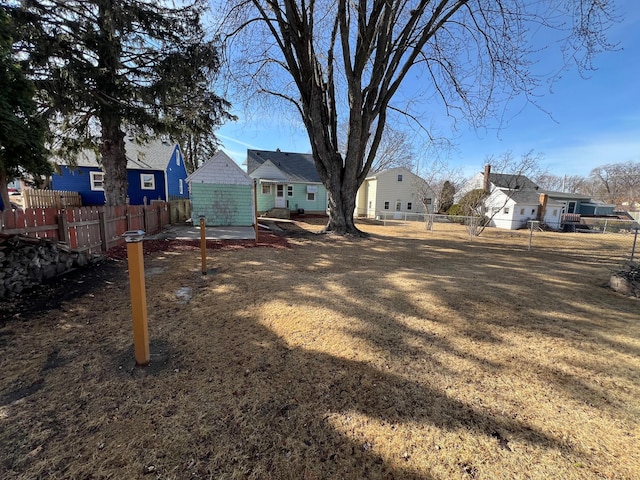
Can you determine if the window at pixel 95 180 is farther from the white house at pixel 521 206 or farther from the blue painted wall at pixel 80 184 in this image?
the white house at pixel 521 206

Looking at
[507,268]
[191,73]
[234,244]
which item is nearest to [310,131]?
[191,73]

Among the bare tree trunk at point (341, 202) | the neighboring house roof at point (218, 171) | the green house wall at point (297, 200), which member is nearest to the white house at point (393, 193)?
the green house wall at point (297, 200)

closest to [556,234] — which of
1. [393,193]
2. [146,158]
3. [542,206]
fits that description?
[542,206]

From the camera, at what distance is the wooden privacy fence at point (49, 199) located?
1278 cm

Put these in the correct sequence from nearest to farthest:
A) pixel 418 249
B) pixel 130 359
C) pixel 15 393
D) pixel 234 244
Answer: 1. pixel 15 393
2. pixel 130 359
3. pixel 234 244
4. pixel 418 249

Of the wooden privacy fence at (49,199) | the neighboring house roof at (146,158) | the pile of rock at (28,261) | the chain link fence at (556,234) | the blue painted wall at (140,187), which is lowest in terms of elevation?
the chain link fence at (556,234)

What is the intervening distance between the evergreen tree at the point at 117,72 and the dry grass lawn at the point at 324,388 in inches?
283

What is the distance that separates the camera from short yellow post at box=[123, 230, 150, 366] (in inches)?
97.7

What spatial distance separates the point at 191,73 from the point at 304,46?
161 inches

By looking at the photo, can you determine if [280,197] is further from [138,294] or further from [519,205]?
[519,205]

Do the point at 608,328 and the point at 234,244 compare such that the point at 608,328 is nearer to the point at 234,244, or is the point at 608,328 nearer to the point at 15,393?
the point at 15,393

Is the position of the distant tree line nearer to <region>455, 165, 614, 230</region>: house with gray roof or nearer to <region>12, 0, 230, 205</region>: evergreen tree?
<region>455, 165, 614, 230</region>: house with gray roof

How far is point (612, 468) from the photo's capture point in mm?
1719

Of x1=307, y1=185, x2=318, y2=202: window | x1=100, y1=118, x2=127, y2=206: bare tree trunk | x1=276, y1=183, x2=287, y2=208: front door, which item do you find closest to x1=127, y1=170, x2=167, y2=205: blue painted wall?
x1=100, y1=118, x2=127, y2=206: bare tree trunk
